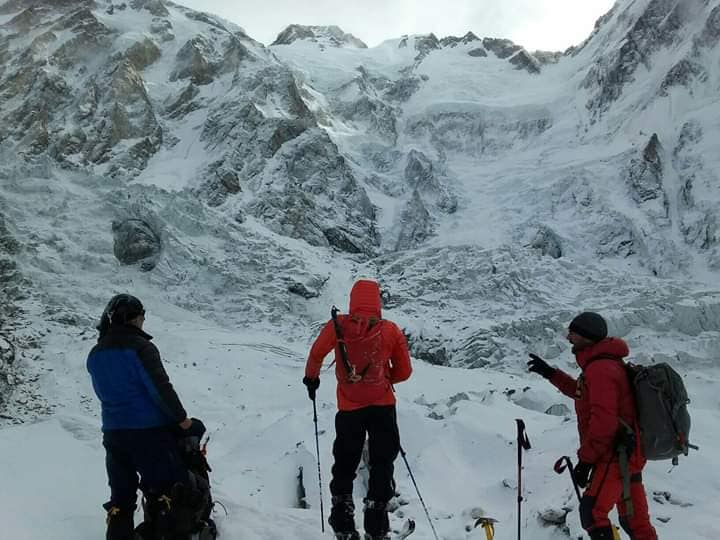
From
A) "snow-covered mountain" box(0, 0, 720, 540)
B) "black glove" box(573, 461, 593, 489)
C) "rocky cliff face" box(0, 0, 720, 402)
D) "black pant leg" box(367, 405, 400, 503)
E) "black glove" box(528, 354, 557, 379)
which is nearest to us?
"black glove" box(573, 461, 593, 489)

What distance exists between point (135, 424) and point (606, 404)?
3452 mm

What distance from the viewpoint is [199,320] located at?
2969 centimetres

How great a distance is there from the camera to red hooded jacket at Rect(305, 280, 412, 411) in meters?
4.58

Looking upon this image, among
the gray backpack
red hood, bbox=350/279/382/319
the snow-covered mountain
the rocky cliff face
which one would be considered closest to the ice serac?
the snow-covered mountain

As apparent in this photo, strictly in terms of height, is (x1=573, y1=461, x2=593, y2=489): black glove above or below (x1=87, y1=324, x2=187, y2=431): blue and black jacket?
below

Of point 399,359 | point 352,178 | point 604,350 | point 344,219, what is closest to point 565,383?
point 604,350

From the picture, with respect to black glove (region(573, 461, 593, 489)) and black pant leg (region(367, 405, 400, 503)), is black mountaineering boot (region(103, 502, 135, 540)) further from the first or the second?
black glove (region(573, 461, 593, 489))

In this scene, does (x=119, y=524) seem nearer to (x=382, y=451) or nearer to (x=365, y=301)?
(x=382, y=451)

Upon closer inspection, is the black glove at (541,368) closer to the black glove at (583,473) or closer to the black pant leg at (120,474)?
the black glove at (583,473)

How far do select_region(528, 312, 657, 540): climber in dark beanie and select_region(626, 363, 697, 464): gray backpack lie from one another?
Answer: 0.10m

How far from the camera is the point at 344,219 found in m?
50.0

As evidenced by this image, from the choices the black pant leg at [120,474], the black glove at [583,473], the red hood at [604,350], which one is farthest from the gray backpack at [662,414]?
the black pant leg at [120,474]

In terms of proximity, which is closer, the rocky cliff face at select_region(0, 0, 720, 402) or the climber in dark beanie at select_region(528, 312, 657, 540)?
the climber in dark beanie at select_region(528, 312, 657, 540)

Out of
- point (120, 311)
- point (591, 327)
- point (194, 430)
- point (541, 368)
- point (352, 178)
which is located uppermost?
point (352, 178)
